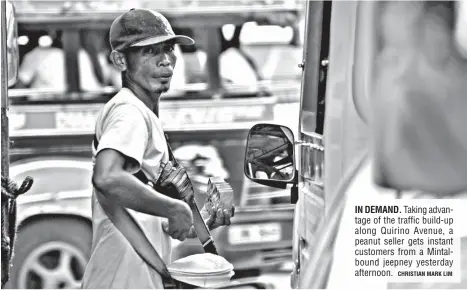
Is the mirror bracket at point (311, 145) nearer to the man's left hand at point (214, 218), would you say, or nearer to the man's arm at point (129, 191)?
the man's left hand at point (214, 218)

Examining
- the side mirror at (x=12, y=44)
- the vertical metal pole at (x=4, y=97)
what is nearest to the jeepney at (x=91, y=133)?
the side mirror at (x=12, y=44)

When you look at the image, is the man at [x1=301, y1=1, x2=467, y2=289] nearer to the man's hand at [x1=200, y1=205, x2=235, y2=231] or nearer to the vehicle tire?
the man's hand at [x1=200, y1=205, x2=235, y2=231]

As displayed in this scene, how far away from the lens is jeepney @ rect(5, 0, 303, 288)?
5.12 m

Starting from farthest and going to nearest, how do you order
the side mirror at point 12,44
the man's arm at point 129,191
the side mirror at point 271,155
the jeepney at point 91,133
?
the jeepney at point 91,133, the side mirror at point 12,44, the side mirror at point 271,155, the man's arm at point 129,191

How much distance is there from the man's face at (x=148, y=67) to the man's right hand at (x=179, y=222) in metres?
0.55

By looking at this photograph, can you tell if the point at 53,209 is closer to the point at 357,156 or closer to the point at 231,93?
the point at 231,93

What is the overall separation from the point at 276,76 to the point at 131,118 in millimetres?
1848

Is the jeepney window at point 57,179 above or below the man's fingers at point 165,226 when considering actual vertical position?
below

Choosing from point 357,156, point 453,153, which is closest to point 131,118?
point 357,156

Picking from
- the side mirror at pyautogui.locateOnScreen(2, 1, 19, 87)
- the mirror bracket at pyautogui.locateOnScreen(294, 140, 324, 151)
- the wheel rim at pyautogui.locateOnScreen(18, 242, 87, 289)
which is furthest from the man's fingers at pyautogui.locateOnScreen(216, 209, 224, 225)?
the side mirror at pyautogui.locateOnScreen(2, 1, 19, 87)

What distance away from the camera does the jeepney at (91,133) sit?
16.8 ft

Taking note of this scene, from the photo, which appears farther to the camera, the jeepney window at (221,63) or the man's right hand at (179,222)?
the jeepney window at (221,63)

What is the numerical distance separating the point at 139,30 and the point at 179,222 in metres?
0.88

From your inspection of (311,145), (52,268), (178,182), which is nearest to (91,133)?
(52,268)
